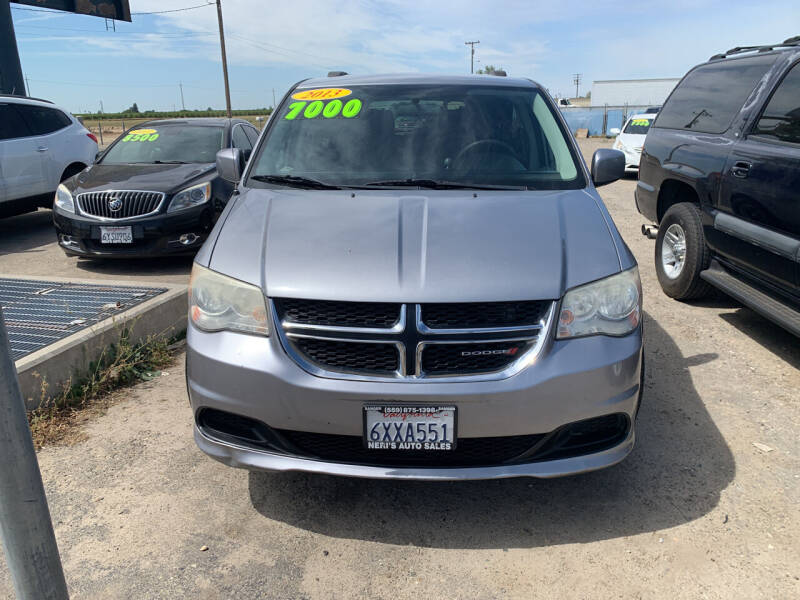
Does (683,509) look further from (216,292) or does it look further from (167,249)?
(167,249)

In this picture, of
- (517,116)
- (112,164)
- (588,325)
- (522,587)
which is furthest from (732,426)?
(112,164)

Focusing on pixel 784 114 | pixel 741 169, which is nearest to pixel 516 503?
pixel 741 169

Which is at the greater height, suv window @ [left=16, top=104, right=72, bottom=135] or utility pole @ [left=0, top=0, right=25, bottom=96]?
utility pole @ [left=0, top=0, right=25, bottom=96]

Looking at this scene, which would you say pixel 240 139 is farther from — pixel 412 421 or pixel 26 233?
pixel 412 421

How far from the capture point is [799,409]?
3.61 meters

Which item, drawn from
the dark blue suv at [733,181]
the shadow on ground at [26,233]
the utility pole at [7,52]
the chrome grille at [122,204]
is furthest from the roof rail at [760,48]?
the utility pole at [7,52]

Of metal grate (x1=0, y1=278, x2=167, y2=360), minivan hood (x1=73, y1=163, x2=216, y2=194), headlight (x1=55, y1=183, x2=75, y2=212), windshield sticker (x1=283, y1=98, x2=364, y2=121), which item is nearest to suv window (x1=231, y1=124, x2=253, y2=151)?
minivan hood (x1=73, y1=163, x2=216, y2=194)

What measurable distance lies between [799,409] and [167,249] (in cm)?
563

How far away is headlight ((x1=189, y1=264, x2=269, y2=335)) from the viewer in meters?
2.46

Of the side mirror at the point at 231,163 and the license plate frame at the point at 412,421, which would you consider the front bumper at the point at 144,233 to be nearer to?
the side mirror at the point at 231,163

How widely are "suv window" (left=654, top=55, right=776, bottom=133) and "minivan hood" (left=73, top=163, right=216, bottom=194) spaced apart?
193 inches

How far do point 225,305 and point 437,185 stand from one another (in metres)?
1.28

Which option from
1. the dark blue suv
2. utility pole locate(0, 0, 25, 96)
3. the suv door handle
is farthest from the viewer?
utility pole locate(0, 0, 25, 96)

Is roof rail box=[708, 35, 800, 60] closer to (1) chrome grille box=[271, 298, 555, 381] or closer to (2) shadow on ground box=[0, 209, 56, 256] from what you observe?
(1) chrome grille box=[271, 298, 555, 381]
